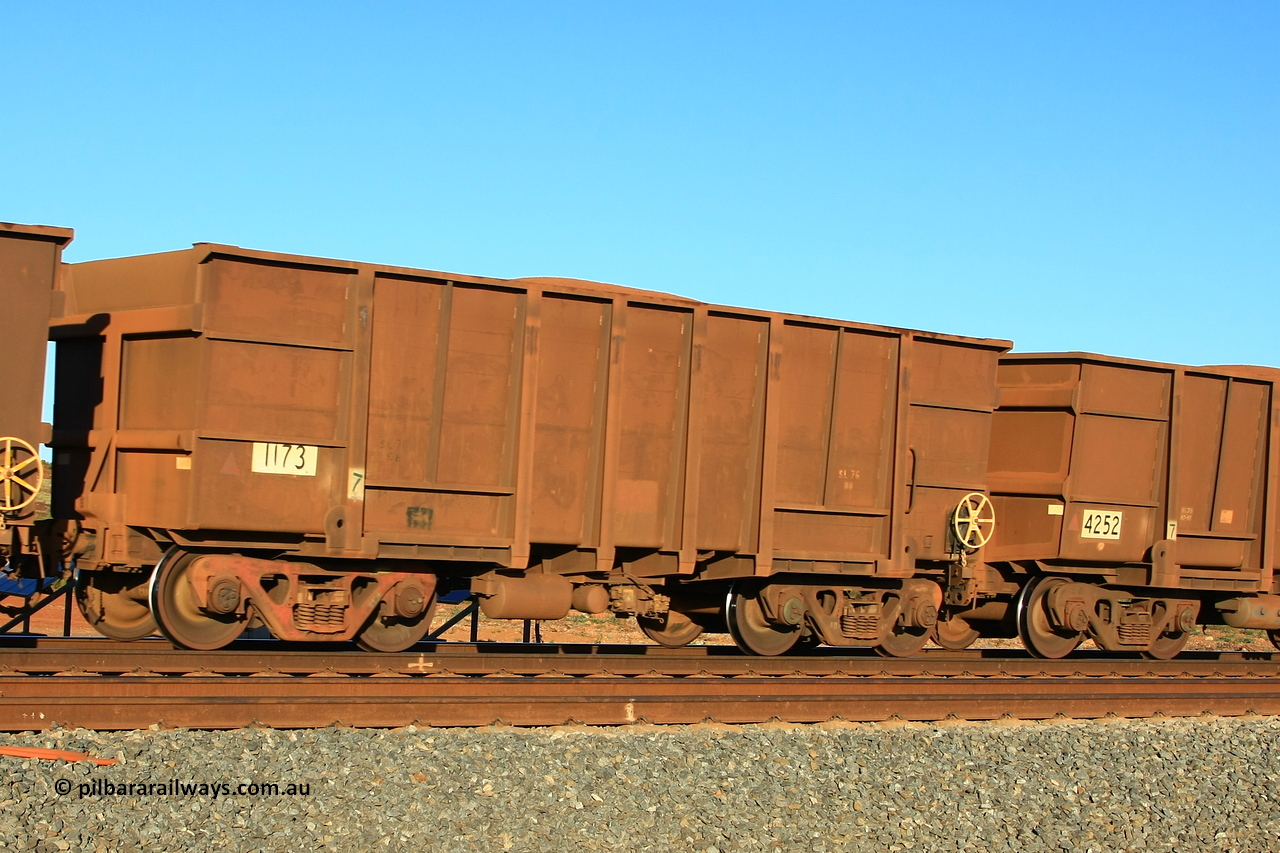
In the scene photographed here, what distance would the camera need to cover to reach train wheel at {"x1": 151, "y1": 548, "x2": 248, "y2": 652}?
965 cm

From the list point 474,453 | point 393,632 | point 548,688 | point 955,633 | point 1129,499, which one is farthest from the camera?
point 955,633

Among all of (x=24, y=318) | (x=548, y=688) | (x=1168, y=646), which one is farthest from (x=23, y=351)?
(x=1168, y=646)

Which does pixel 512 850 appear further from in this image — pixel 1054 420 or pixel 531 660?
pixel 1054 420

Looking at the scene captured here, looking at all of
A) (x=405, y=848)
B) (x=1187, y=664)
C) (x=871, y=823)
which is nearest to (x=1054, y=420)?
(x=1187, y=664)

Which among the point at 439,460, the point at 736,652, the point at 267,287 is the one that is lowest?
the point at 736,652

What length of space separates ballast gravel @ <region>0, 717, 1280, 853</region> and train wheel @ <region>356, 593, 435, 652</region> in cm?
251

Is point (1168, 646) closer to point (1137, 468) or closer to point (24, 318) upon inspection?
point (1137, 468)

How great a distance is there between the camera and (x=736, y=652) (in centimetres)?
1255

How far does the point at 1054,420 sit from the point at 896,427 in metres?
2.11

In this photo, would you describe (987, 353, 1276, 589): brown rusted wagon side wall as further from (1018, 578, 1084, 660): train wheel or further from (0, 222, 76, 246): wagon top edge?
(0, 222, 76, 246): wagon top edge

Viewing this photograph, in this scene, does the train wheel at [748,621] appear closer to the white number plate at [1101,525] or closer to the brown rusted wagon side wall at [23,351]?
the white number plate at [1101,525]

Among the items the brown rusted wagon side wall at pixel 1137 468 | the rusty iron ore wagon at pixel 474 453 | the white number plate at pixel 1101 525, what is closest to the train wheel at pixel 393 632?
the rusty iron ore wagon at pixel 474 453

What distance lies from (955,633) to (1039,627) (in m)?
1.03

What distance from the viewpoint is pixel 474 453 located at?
34.3 ft
